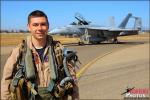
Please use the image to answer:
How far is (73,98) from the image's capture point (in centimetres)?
349

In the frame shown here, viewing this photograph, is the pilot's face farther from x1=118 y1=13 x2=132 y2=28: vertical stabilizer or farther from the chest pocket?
x1=118 y1=13 x2=132 y2=28: vertical stabilizer

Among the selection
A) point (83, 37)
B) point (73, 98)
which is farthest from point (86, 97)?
point (83, 37)

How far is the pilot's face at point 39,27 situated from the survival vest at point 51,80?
0.15 m

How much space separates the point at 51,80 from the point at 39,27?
0.56 meters

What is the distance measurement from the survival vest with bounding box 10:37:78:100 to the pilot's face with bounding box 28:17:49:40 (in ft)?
0.48

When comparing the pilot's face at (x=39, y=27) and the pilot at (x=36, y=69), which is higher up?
the pilot's face at (x=39, y=27)

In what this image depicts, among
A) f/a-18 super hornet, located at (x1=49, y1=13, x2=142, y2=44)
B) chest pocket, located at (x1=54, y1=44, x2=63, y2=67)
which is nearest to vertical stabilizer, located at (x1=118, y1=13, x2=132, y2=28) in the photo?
f/a-18 super hornet, located at (x1=49, y1=13, x2=142, y2=44)

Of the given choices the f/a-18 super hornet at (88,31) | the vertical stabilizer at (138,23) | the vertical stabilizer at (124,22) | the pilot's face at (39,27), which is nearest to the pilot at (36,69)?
the pilot's face at (39,27)

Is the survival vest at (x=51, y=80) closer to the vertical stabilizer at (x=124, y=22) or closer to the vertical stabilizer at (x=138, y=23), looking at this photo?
the vertical stabilizer at (x=124, y=22)

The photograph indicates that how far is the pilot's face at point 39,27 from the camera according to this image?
3.48 meters

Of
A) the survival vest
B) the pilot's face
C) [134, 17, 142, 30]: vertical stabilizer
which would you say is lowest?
the survival vest

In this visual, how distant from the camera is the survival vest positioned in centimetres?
340

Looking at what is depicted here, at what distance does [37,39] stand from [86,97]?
529 centimetres

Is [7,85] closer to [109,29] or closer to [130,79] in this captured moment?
[130,79]
